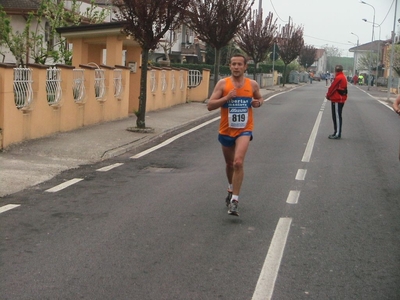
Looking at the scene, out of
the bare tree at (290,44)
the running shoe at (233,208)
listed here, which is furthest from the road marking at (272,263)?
the bare tree at (290,44)

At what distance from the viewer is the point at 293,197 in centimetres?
914

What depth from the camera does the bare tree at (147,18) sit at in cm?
1642

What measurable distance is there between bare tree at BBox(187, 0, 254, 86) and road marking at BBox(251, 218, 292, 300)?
22.9 metres

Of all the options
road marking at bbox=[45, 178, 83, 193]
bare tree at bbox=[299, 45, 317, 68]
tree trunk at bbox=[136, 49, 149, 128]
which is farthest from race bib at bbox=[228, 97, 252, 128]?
bare tree at bbox=[299, 45, 317, 68]

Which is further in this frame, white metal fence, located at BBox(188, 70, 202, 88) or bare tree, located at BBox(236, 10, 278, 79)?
bare tree, located at BBox(236, 10, 278, 79)

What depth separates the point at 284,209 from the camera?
8.37m

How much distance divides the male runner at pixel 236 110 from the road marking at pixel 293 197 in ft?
3.81

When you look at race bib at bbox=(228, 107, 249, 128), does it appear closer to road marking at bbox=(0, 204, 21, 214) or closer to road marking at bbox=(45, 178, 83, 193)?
road marking at bbox=(0, 204, 21, 214)

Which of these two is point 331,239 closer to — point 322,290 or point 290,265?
point 290,265

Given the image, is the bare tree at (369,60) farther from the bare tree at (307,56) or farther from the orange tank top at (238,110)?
the orange tank top at (238,110)

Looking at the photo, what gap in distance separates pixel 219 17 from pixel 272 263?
80.5 ft

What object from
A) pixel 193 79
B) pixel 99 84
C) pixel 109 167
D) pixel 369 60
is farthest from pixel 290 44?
pixel 109 167

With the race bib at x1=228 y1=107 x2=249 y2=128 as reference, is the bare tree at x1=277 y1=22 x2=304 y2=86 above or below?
above

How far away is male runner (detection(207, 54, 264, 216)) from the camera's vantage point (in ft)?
25.6
